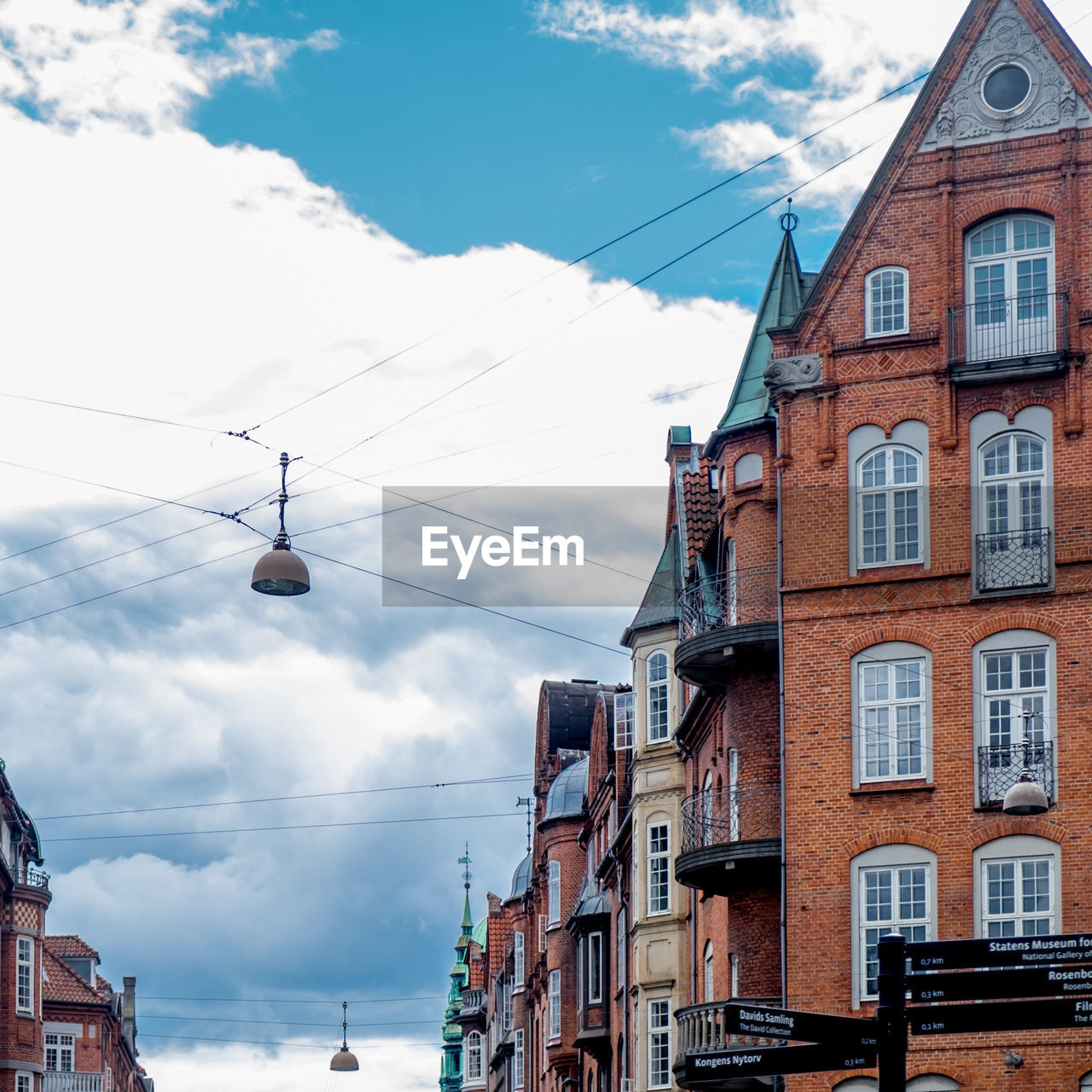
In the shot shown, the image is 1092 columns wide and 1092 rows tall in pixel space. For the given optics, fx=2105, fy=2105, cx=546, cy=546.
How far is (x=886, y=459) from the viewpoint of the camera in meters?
34.9

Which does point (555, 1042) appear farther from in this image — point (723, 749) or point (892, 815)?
point (892, 815)

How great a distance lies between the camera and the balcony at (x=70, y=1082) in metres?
84.5

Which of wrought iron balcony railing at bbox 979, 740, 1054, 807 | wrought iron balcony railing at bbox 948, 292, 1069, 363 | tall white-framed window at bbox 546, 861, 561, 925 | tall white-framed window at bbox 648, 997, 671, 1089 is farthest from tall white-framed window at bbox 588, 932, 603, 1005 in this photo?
wrought iron balcony railing at bbox 948, 292, 1069, 363

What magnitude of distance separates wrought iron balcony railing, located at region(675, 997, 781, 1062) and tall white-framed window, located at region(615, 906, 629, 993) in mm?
14721

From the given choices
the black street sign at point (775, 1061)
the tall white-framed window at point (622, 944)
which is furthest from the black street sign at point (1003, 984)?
the tall white-framed window at point (622, 944)

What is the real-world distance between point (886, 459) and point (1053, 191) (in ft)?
17.1

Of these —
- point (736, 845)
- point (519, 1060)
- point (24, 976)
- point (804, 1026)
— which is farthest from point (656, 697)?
point (24, 976)

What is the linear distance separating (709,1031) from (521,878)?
49.8 metres

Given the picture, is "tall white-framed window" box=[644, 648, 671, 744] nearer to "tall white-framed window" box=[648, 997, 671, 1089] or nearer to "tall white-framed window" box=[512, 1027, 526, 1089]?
"tall white-framed window" box=[648, 997, 671, 1089]

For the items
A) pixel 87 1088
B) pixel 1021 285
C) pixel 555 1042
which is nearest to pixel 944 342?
pixel 1021 285

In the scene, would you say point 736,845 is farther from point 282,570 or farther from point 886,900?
point 282,570

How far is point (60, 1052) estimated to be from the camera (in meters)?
88.4

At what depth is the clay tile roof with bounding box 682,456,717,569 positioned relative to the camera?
130 feet

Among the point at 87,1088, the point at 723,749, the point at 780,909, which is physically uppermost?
the point at 723,749
